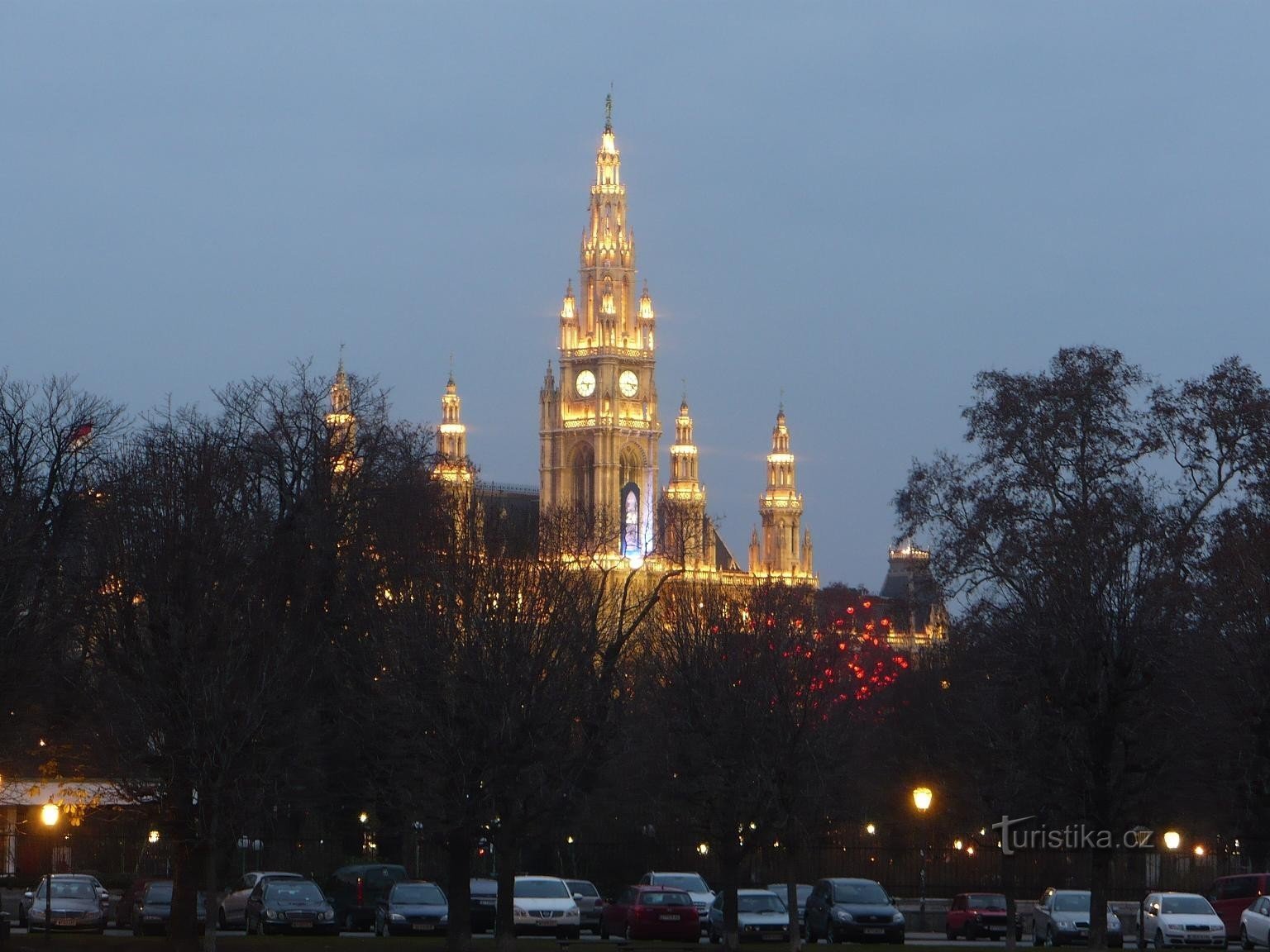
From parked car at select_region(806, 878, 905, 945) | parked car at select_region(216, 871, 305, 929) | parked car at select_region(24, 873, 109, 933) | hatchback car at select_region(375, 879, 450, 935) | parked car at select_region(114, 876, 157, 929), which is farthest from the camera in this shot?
parked car at select_region(216, 871, 305, 929)

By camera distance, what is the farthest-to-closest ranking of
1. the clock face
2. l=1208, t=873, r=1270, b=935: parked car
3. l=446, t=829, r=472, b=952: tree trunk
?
the clock face < l=1208, t=873, r=1270, b=935: parked car < l=446, t=829, r=472, b=952: tree trunk

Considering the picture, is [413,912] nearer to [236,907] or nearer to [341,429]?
[236,907]

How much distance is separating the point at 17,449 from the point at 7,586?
1594cm

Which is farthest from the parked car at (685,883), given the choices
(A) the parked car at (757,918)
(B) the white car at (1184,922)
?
(B) the white car at (1184,922)

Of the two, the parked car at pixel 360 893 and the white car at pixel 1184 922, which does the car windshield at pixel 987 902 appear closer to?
the white car at pixel 1184 922

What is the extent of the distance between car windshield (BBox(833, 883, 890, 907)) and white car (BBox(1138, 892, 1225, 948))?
5305 millimetres

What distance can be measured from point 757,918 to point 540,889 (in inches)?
222

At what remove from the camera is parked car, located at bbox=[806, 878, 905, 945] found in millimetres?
46156

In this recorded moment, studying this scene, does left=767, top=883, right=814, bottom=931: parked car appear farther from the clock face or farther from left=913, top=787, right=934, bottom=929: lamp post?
the clock face

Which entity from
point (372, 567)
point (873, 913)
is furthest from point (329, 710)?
point (873, 913)

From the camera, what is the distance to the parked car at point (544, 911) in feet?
160

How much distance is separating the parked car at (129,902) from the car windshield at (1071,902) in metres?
19.8

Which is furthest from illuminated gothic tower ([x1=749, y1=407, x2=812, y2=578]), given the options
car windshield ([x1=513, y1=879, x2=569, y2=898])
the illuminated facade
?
car windshield ([x1=513, y1=879, x2=569, y2=898])

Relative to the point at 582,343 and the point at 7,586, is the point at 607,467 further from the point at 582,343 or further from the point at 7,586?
the point at 7,586
